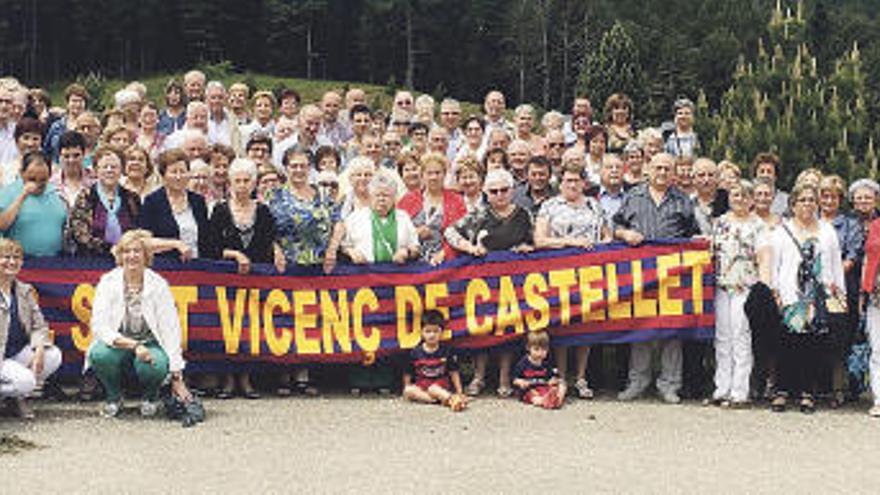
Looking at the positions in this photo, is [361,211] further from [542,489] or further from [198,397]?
[542,489]

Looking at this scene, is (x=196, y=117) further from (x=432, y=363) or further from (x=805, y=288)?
(x=805, y=288)

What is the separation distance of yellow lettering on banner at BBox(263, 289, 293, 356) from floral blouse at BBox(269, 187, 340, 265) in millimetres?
324

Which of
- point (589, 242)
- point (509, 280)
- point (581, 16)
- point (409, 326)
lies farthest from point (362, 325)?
point (581, 16)

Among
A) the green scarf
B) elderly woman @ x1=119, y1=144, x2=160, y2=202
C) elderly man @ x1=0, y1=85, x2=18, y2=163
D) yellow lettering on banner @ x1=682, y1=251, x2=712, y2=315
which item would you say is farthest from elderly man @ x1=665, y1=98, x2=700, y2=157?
elderly man @ x1=0, y1=85, x2=18, y2=163

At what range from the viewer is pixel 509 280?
31.7 ft

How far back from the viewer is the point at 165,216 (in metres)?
9.05

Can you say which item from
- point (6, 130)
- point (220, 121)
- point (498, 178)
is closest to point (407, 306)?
point (498, 178)

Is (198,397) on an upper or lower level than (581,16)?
lower

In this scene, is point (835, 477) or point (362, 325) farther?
point (362, 325)

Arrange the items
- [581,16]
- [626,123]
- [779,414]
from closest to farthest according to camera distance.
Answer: [779,414] → [626,123] → [581,16]

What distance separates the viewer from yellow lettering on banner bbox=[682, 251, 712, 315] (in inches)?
377

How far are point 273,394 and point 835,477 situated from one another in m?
4.53

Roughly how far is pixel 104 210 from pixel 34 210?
0.52 meters

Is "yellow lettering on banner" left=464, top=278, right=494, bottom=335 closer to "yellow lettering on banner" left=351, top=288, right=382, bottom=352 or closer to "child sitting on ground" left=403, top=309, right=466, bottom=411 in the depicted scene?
"child sitting on ground" left=403, top=309, right=466, bottom=411
